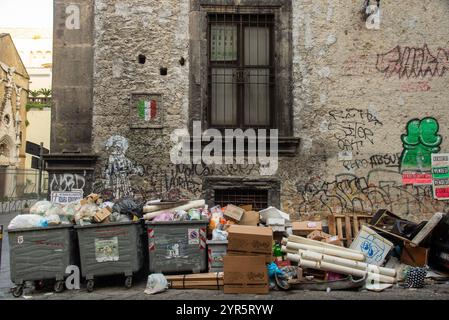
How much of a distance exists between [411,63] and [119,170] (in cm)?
574

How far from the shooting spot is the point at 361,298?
5.70 meters

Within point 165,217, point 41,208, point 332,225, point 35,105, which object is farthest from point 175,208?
point 35,105

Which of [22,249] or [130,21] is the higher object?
[130,21]

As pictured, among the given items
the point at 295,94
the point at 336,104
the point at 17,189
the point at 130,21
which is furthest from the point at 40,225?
the point at 17,189

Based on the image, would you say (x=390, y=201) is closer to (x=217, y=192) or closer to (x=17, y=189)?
(x=217, y=192)

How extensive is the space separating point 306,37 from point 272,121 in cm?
167

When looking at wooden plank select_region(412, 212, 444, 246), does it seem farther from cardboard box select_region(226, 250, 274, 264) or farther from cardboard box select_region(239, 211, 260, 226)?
cardboard box select_region(239, 211, 260, 226)

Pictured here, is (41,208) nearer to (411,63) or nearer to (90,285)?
(90,285)

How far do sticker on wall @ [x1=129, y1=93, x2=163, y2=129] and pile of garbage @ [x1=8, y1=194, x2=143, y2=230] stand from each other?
1.88 metres

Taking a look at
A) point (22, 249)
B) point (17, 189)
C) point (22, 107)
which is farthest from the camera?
point (22, 107)

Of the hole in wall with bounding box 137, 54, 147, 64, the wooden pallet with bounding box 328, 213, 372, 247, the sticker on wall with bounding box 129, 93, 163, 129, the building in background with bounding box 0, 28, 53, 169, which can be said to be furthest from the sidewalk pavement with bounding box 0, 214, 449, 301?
the building in background with bounding box 0, 28, 53, 169

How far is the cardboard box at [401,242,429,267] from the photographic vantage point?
263 inches

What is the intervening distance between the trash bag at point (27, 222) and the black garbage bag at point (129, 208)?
3.23 feet

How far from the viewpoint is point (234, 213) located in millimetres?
7172
